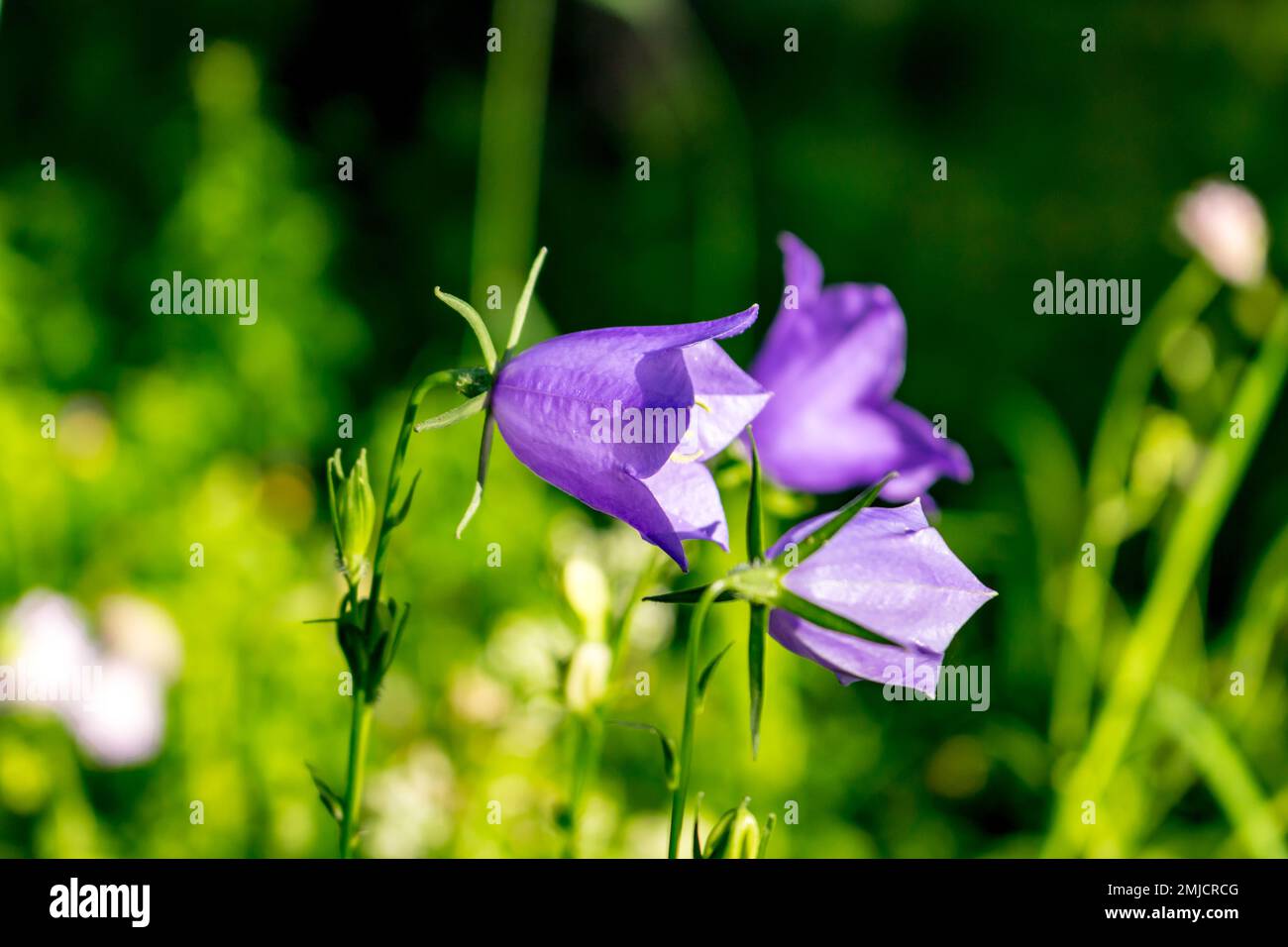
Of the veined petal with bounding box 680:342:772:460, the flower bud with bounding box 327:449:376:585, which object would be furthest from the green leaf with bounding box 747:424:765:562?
the flower bud with bounding box 327:449:376:585

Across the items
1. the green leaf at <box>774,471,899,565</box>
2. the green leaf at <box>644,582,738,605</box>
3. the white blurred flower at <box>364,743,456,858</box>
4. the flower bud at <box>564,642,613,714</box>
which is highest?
the green leaf at <box>774,471,899,565</box>

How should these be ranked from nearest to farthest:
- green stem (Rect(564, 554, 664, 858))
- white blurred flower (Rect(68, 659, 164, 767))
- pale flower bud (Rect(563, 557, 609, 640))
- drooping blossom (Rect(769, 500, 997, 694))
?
drooping blossom (Rect(769, 500, 997, 694)) → green stem (Rect(564, 554, 664, 858)) → pale flower bud (Rect(563, 557, 609, 640)) → white blurred flower (Rect(68, 659, 164, 767))

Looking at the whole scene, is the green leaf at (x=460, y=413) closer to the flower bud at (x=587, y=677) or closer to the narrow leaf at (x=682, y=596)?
the narrow leaf at (x=682, y=596)

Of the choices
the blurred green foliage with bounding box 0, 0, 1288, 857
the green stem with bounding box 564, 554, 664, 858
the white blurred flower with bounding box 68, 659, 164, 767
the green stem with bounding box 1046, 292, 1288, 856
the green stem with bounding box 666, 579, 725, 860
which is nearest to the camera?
Answer: the green stem with bounding box 666, 579, 725, 860

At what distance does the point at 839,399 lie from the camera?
113 centimetres

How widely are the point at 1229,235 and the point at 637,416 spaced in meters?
1.63

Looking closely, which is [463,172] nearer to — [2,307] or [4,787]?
[2,307]

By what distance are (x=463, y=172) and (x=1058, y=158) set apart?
77.0 inches

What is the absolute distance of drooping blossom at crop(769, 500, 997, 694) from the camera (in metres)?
0.74

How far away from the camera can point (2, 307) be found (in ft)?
9.84

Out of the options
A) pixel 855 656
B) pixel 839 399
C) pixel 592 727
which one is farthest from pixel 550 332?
pixel 855 656

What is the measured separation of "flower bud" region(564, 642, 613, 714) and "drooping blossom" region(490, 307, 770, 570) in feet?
0.87

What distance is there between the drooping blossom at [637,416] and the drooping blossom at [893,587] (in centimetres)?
7

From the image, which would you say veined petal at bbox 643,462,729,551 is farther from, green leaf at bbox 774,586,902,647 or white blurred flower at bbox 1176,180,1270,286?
white blurred flower at bbox 1176,180,1270,286
